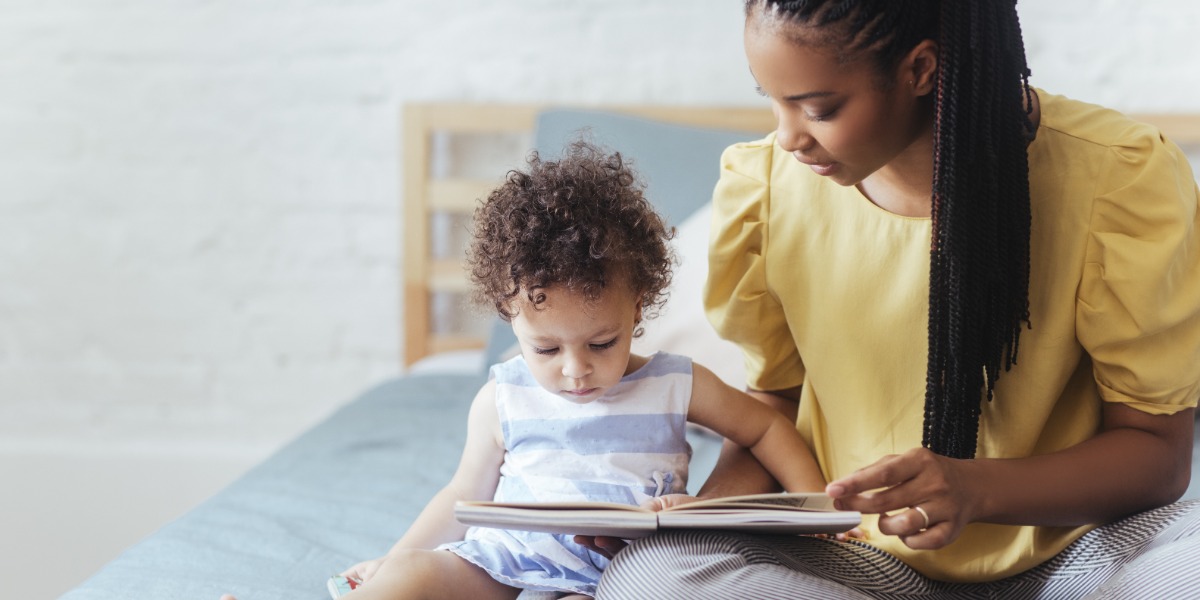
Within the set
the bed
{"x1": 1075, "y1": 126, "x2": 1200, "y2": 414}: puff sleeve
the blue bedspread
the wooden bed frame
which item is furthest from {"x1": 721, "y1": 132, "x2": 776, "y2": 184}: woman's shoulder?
the wooden bed frame

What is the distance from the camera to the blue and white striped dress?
1.02 m

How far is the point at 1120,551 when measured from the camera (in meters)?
0.93

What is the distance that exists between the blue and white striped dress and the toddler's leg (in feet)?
0.05

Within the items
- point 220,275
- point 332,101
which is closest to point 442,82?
point 332,101

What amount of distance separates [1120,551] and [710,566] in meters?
0.34

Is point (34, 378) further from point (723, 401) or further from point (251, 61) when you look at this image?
point (723, 401)

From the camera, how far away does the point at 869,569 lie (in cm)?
100

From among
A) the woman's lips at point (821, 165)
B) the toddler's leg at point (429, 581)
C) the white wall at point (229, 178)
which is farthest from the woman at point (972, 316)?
the white wall at point (229, 178)

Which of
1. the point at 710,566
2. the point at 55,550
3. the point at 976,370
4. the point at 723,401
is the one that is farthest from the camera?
the point at 55,550

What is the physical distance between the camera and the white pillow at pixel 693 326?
1.61 m

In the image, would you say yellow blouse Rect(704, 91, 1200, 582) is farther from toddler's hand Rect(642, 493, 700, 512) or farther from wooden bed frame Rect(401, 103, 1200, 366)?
wooden bed frame Rect(401, 103, 1200, 366)

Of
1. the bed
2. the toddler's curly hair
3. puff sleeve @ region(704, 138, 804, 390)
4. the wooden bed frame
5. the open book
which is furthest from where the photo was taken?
the wooden bed frame

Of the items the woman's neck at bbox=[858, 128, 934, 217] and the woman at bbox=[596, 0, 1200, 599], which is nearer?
the woman at bbox=[596, 0, 1200, 599]

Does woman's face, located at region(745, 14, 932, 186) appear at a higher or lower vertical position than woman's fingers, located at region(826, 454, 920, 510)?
higher
